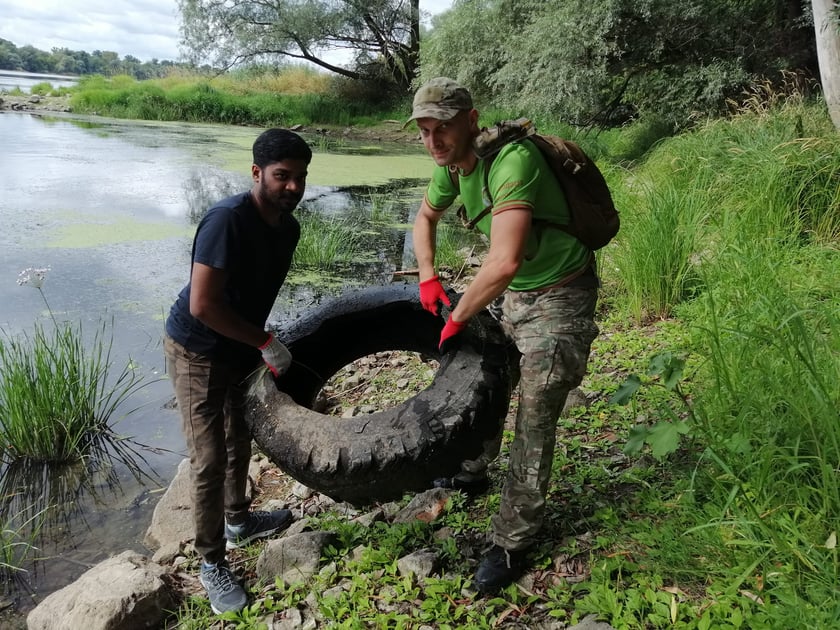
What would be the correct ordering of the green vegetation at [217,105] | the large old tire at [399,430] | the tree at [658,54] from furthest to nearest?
the green vegetation at [217,105]
the tree at [658,54]
the large old tire at [399,430]

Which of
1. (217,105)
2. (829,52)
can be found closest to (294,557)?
(829,52)

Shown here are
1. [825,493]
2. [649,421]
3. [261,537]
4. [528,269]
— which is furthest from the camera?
[649,421]

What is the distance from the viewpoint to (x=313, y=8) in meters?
22.6

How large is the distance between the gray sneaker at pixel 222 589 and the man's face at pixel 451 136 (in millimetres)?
1702

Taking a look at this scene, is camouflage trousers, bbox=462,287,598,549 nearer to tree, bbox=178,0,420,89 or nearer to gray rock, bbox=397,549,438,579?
gray rock, bbox=397,549,438,579

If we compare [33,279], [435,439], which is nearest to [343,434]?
[435,439]

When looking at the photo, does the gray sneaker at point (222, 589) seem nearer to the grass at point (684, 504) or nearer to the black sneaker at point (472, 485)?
the grass at point (684, 504)

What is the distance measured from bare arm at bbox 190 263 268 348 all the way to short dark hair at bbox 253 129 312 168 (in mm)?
420

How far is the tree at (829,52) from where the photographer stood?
536 cm

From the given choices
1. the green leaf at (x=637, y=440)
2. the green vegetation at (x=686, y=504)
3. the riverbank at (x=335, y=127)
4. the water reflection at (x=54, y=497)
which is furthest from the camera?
the riverbank at (x=335, y=127)

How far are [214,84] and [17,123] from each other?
8.13 meters

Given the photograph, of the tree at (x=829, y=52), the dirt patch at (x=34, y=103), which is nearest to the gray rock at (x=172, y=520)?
the tree at (x=829, y=52)

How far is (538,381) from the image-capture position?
6.08ft

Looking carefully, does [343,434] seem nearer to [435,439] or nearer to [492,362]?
[435,439]
